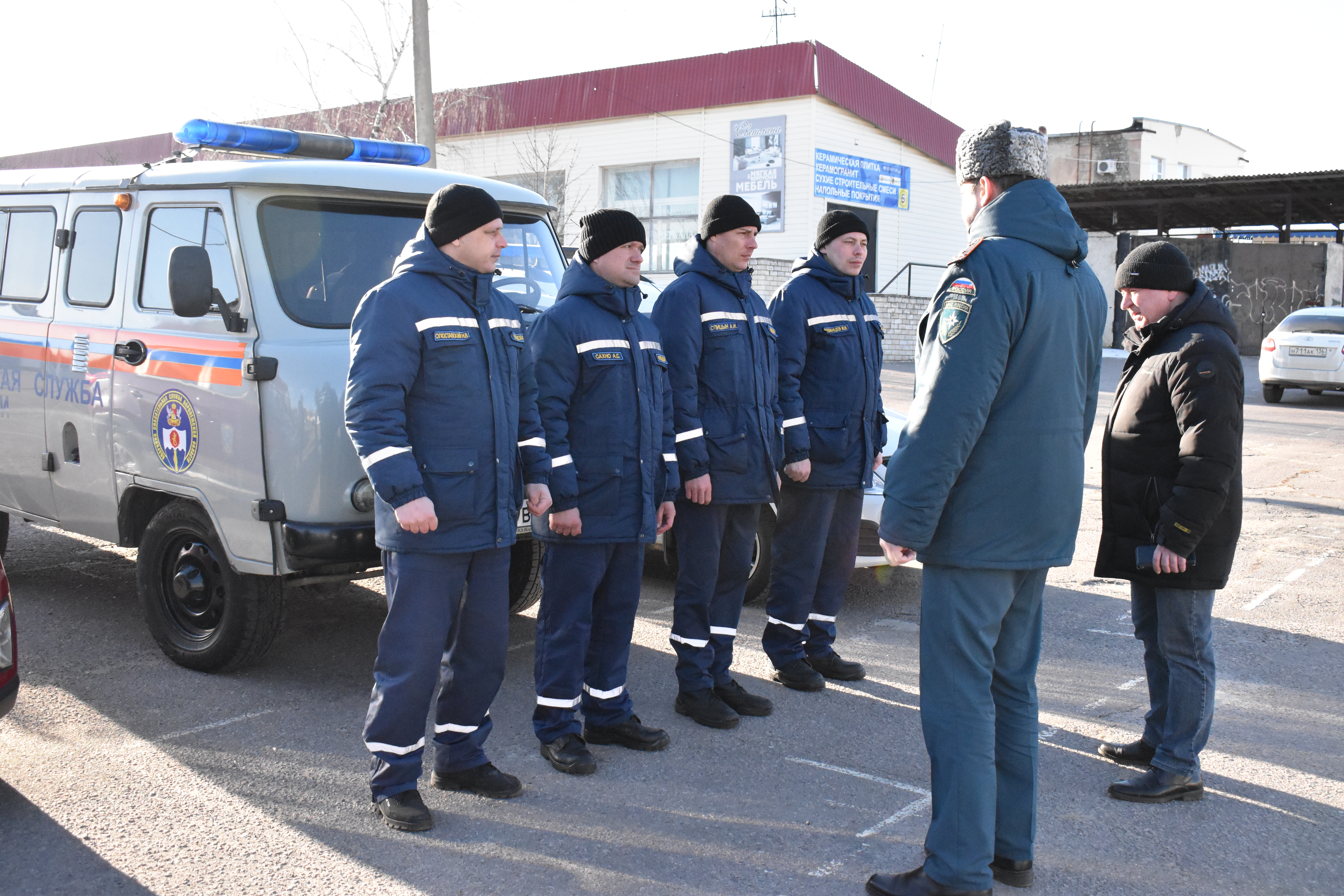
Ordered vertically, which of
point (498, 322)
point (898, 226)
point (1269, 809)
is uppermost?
point (898, 226)

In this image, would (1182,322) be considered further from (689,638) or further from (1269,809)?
(689,638)

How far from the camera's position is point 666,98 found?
25062 mm

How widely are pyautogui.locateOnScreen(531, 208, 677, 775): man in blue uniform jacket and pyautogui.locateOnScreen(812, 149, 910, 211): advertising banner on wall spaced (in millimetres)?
20209

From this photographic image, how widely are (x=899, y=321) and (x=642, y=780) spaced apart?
21982 mm

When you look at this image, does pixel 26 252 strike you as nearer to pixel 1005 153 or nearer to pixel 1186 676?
pixel 1005 153

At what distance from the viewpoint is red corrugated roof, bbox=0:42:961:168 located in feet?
77.1

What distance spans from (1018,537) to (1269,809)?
175 centimetres

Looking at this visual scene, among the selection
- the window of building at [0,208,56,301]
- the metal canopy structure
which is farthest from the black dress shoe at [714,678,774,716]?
the metal canopy structure

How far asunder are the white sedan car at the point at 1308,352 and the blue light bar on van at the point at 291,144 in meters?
15.0

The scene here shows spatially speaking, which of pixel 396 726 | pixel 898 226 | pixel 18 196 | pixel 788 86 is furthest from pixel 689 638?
pixel 898 226

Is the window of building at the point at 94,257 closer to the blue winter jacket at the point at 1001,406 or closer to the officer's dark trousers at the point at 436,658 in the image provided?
A: the officer's dark trousers at the point at 436,658

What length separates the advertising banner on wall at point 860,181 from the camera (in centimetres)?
2405

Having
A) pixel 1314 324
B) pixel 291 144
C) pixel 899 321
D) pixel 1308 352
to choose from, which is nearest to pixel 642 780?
pixel 291 144

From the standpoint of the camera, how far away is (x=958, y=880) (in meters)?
3.18
